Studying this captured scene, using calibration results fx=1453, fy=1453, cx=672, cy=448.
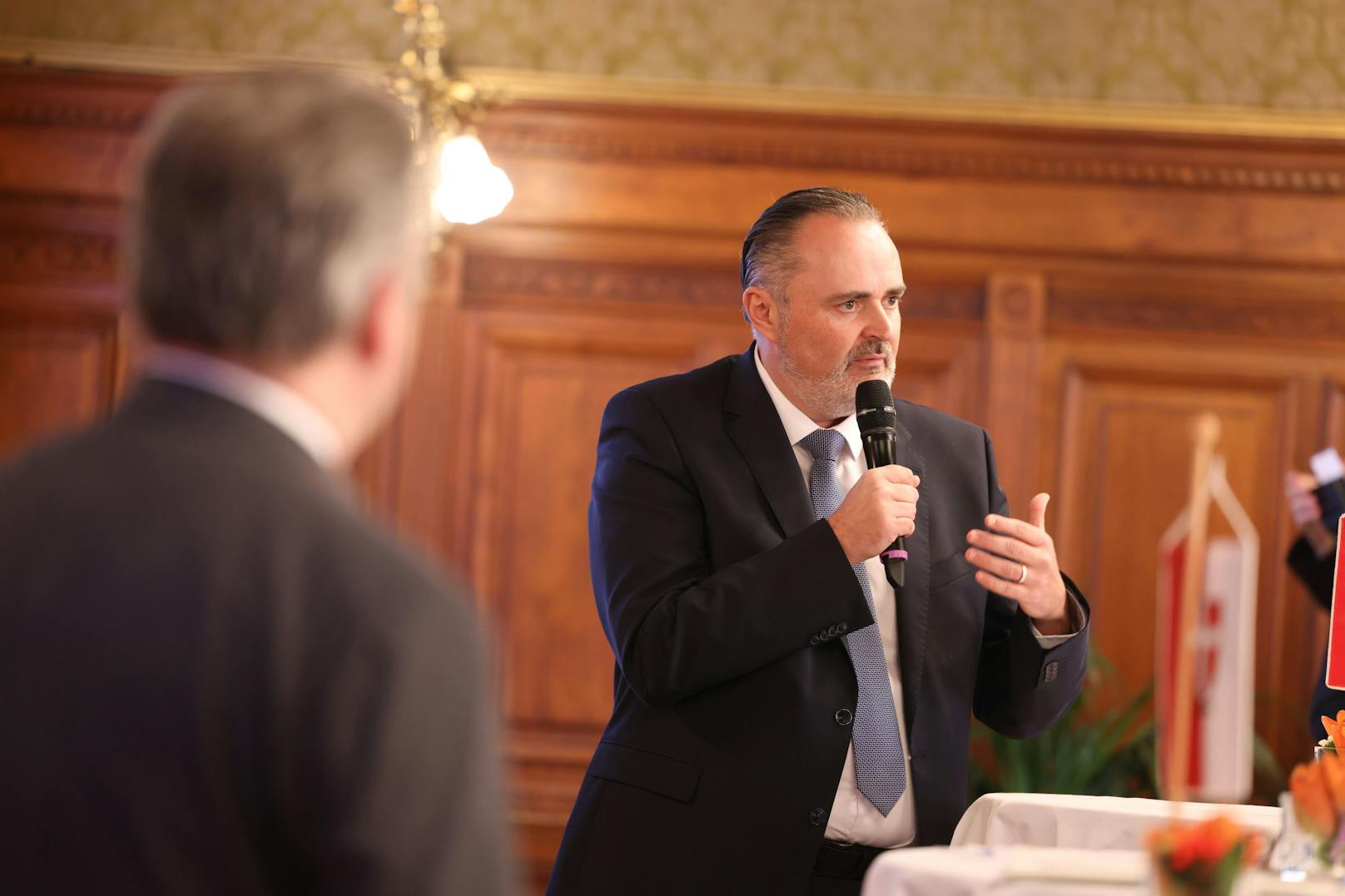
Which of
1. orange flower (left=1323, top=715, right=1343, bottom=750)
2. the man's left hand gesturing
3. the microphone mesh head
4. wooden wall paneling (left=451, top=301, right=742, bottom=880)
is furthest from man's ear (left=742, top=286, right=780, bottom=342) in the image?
wooden wall paneling (left=451, top=301, right=742, bottom=880)

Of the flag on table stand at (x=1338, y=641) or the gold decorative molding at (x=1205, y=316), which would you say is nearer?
the flag on table stand at (x=1338, y=641)

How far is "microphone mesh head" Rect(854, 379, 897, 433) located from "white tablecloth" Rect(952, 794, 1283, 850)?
2.07 feet

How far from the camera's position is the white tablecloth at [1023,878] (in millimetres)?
1615

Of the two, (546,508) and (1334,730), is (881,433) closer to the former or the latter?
(1334,730)

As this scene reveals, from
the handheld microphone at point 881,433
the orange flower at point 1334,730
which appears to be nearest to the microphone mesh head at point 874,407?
the handheld microphone at point 881,433

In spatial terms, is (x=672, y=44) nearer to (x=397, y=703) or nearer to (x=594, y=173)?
(x=594, y=173)

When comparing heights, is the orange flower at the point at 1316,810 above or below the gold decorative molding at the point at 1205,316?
below

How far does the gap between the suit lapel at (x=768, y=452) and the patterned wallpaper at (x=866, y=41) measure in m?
2.92

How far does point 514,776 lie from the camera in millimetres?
5133

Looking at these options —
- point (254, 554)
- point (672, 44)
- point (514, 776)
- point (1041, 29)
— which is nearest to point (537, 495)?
point (514, 776)

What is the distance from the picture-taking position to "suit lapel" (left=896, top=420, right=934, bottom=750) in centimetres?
242

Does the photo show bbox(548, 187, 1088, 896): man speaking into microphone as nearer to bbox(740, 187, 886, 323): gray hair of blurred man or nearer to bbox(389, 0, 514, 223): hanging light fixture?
bbox(740, 187, 886, 323): gray hair of blurred man

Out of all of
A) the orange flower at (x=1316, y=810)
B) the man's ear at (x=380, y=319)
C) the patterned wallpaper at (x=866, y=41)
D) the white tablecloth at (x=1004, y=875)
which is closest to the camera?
the man's ear at (x=380, y=319)

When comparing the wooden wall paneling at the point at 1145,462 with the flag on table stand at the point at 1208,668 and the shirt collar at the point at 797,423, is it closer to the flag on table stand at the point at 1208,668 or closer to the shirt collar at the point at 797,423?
the shirt collar at the point at 797,423
